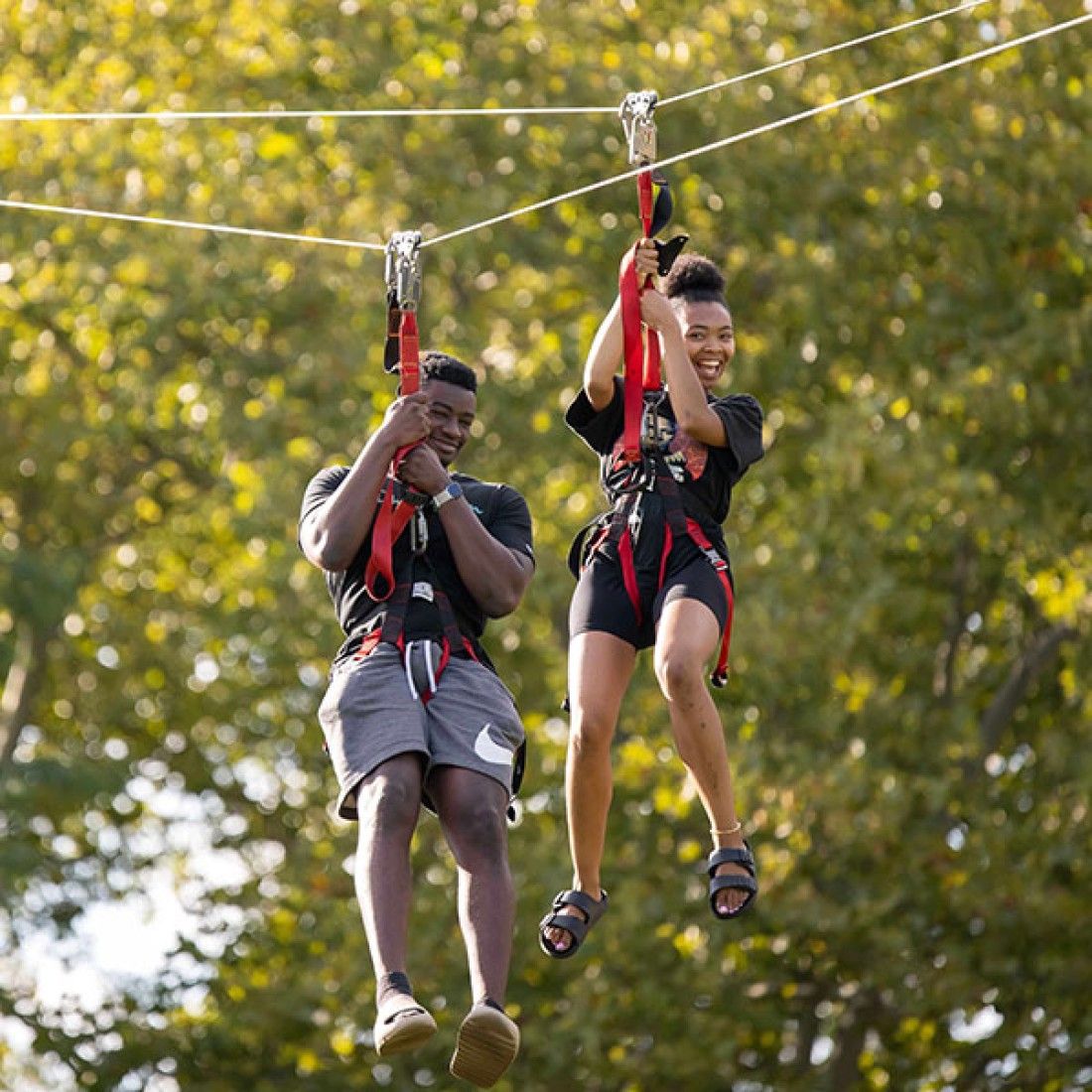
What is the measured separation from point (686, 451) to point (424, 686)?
94 cm

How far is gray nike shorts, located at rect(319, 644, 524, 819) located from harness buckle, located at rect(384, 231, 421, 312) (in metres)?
0.84

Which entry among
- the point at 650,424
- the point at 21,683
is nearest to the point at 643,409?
the point at 650,424

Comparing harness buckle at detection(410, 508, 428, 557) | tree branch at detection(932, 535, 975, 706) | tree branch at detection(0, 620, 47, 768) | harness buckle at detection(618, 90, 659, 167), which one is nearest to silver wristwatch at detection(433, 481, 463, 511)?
harness buckle at detection(410, 508, 428, 557)

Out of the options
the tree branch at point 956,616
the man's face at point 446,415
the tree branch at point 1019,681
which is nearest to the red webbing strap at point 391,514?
the man's face at point 446,415

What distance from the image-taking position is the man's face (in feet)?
22.0

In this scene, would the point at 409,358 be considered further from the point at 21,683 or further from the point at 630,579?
the point at 21,683

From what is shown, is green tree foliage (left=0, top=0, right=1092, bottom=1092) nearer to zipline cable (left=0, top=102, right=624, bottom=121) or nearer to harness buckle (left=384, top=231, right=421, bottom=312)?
zipline cable (left=0, top=102, right=624, bottom=121)

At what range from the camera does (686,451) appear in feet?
22.5

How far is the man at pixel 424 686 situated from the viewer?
6242mm

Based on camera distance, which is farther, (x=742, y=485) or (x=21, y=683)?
(x=21, y=683)

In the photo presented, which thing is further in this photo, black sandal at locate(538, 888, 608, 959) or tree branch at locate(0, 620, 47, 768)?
tree branch at locate(0, 620, 47, 768)

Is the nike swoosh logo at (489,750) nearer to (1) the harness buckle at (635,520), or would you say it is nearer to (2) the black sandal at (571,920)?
(2) the black sandal at (571,920)

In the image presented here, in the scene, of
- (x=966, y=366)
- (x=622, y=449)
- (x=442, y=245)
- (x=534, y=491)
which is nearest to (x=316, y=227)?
(x=442, y=245)

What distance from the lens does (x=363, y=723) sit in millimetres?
6395
